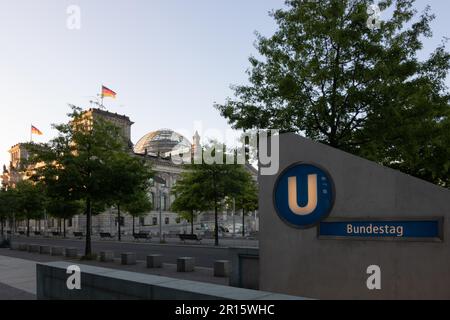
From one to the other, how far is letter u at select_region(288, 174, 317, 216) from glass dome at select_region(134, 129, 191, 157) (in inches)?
4754

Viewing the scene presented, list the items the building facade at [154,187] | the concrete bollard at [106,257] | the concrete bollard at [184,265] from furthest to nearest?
the building facade at [154,187]
the concrete bollard at [106,257]
the concrete bollard at [184,265]

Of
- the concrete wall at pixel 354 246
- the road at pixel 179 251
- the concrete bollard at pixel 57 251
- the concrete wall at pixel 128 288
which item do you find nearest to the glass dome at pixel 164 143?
the road at pixel 179 251

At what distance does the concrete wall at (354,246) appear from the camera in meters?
7.02

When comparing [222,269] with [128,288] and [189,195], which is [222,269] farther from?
[189,195]

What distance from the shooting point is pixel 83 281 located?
27.0ft

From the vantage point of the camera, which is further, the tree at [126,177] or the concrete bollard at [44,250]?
the concrete bollard at [44,250]

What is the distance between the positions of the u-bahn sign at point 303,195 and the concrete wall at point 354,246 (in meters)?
0.14

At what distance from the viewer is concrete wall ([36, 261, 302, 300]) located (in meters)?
6.05

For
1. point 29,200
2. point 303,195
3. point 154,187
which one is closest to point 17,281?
point 303,195

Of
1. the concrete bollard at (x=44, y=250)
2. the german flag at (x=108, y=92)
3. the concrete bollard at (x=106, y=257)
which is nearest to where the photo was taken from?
the concrete bollard at (x=106, y=257)

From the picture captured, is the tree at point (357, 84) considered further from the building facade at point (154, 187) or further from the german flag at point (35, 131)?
the german flag at point (35, 131)

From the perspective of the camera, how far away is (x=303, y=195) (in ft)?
28.2

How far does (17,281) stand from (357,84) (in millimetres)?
13926

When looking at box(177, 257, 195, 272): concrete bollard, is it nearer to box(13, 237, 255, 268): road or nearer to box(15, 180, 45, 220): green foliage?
box(13, 237, 255, 268): road
